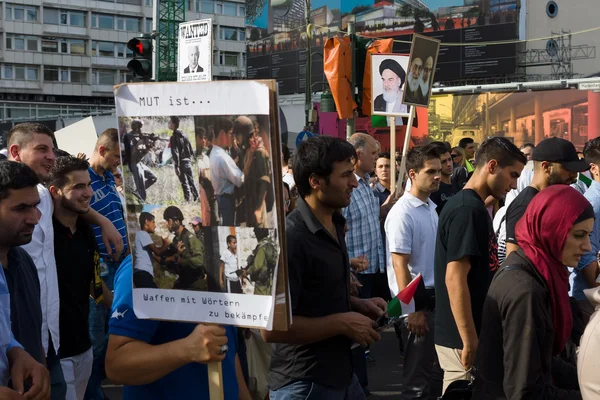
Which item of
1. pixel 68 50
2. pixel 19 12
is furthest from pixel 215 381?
pixel 68 50

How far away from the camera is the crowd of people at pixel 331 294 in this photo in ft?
9.01

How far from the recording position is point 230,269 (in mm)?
2523

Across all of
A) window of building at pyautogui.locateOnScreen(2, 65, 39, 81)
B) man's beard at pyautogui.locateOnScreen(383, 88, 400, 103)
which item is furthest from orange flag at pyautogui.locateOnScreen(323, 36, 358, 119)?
window of building at pyautogui.locateOnScreen(2, 65, 39, 81)

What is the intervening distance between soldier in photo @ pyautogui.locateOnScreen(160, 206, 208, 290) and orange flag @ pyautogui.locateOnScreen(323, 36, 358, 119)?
29.8 ft

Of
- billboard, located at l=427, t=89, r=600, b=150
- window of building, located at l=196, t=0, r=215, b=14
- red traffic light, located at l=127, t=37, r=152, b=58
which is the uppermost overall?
window of building, located at l=196, t=0, r=215, b=14

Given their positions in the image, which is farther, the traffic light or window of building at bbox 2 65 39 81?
window of building at bbox 2 65 39 81

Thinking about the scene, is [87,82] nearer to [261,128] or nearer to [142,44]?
[142,44]

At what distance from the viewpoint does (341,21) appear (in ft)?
184

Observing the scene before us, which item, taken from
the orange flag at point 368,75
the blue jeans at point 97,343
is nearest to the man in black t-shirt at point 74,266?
the blue jeans at point 97,343

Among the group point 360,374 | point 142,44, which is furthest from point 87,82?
point 360,374

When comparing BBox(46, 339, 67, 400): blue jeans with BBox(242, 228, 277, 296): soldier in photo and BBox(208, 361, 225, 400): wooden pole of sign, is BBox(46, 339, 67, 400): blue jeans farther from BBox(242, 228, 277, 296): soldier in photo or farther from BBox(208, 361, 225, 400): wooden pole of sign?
BBox(242, 228, 277, 296): soldier in photo

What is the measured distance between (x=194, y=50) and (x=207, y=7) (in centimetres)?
7582

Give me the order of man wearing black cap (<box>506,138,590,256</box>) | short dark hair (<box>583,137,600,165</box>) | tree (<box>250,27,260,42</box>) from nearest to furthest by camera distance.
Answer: man wearing black cap (<box>506,138,590,256</box>), short dark hair (<box>583,137,600,165</box>), tree (<box>250,27,260,42</box>)

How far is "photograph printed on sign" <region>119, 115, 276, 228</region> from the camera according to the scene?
2455 mm
